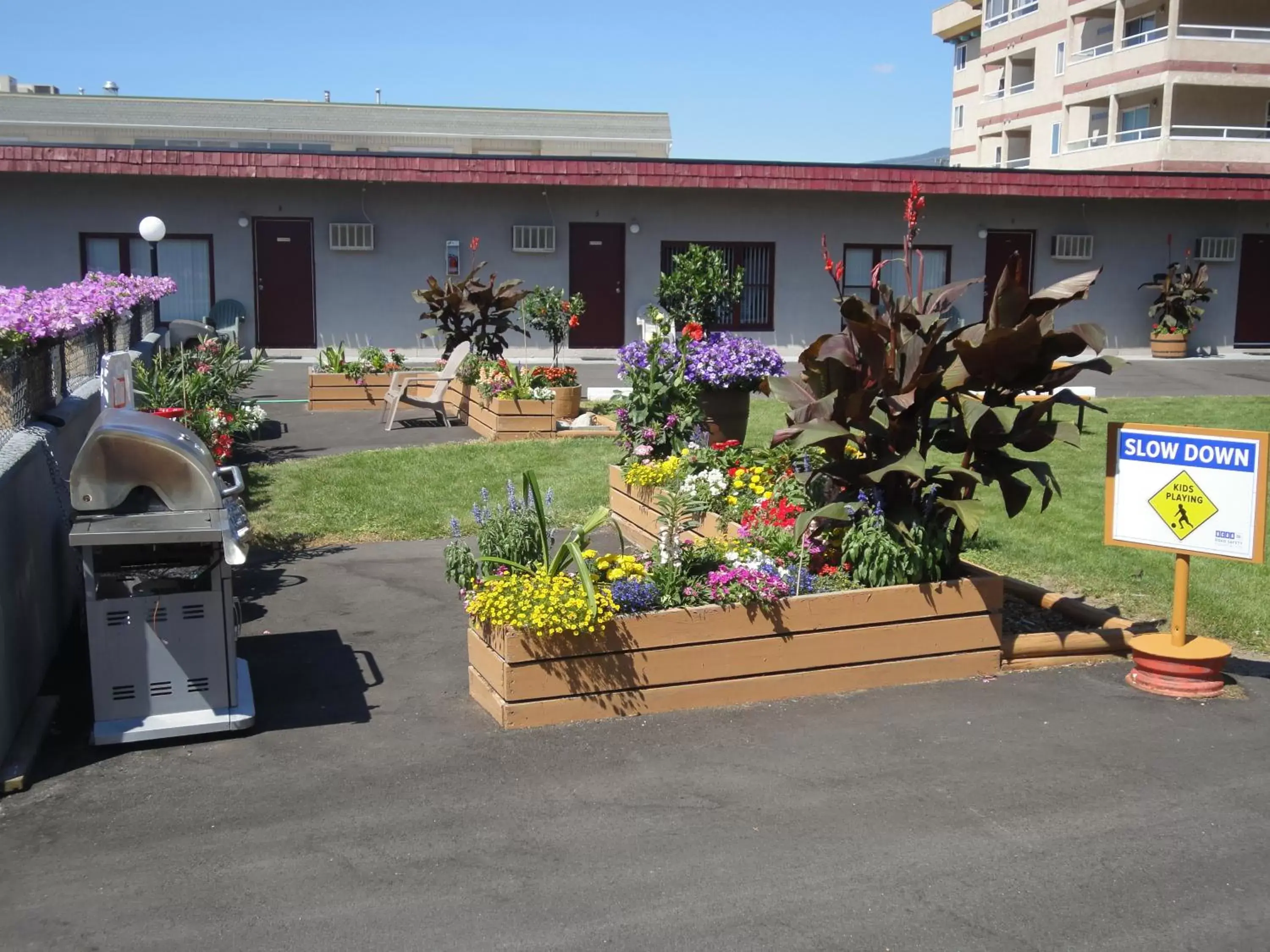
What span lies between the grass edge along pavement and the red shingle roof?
929 centimetres

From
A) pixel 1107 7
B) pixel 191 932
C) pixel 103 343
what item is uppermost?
pixel 1107 7

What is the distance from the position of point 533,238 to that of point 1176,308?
44.6ft

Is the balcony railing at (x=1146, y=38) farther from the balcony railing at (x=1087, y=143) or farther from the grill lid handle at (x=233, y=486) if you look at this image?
the grill lid handle at (x=233, y=486)

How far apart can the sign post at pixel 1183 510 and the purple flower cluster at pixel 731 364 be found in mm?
3443

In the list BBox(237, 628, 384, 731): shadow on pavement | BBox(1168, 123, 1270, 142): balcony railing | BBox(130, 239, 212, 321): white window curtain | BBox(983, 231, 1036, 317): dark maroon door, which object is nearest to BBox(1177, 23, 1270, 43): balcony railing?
BBox(1168, 123, 1270, 142): balcony railing

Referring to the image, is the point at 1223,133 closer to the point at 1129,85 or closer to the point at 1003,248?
the point at 1129,85

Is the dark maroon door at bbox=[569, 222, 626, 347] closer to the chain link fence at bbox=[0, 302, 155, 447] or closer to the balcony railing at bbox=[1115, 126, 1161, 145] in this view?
the chain link fence at bbox=[0, 302, 155, 447]

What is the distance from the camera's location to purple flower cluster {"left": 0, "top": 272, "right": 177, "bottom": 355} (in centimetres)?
703

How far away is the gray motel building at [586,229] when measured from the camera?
22750 mm

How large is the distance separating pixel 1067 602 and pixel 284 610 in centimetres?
484

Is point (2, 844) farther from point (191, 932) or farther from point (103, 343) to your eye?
point (103, 343)

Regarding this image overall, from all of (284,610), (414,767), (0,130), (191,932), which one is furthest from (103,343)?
(0,130)

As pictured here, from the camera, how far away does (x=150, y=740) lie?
550 cm

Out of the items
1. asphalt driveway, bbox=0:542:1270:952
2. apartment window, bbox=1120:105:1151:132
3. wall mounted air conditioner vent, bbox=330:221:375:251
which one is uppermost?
apartment window, bbox=1120:105:1151:132
